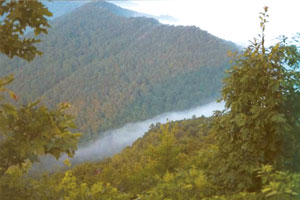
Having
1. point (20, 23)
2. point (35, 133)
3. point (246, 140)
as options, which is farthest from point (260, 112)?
point (20, 23)

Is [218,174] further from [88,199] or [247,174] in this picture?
[88,199]

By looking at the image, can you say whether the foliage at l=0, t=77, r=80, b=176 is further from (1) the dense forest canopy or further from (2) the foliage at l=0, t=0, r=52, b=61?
(1) the dense forest canopy

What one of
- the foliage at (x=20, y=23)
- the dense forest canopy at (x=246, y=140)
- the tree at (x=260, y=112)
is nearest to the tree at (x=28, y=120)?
the foliage at (x=20, y=23)

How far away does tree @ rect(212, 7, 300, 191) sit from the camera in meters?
6.82

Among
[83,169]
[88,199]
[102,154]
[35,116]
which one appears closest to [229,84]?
[88,199]

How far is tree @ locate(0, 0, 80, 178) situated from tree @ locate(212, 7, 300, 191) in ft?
12.7

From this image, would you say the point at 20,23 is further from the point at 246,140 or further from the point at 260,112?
the point at 246,140

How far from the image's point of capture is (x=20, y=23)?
4500 millimetres

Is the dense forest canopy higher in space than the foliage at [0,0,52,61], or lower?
lower

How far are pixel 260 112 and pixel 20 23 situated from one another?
15.5 ft

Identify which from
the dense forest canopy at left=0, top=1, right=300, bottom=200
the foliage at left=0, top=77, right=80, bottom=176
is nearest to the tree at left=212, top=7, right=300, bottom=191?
the dense forest canopy at left=0, top=1, right=300, bottom=200

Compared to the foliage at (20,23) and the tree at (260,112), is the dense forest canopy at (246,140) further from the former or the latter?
the foliage at (20,23)

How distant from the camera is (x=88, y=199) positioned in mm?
7035

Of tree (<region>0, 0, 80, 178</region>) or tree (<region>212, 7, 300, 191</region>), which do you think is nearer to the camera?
tree (<region>0, 0, 80, 178</region>)
